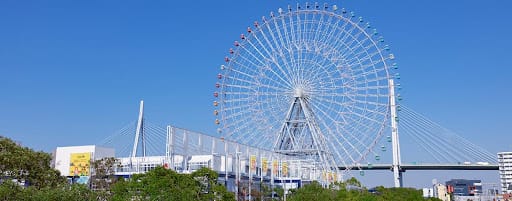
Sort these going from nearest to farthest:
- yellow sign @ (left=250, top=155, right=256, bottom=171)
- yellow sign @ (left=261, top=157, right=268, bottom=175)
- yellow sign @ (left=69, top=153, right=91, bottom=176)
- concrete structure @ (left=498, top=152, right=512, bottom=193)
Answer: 1. yellow sign @ (left=250, top=155, right=256, bottom=171)
2. yellow sign @ (left=261, top=157, right=268, bottom=175)
3. yellow sign @ (left=69, top=153, right=91, bottom=176)
4. concrete structure @ (left=498, top=152, right=512, bottom=193)

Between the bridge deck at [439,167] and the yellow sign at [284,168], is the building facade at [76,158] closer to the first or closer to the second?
the yellow sign at [284,168]

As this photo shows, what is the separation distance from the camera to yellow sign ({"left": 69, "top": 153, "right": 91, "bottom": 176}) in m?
70.7

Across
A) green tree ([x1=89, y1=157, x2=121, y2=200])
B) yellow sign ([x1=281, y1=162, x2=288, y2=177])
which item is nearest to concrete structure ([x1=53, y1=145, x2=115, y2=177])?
green tree ([x1=89, y1=157, x2=121, y2=200])

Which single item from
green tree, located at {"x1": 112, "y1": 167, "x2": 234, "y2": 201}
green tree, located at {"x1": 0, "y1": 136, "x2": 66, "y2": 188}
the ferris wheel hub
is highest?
the ferris wheel hub

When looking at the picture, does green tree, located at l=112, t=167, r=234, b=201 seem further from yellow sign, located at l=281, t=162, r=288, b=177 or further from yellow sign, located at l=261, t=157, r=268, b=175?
yellow sign, located at l=281, t=162, r=288, b=177

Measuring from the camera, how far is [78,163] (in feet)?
235

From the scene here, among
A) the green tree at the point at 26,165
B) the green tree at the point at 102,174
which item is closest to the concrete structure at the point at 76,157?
the green tree at the point at 102,174

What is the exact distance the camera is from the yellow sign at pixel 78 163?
70706 mm

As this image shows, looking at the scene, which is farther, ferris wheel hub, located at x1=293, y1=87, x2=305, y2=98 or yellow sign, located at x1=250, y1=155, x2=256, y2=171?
ferris wheel hub, located at x1=293, y1=87, x2=305, y2=98

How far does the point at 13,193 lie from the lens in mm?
30812

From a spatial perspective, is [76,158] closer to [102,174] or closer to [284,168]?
[102,174]

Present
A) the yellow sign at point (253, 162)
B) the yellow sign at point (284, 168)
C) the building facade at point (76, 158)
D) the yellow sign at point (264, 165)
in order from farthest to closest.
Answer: the building facade at point (76, 158)
the yellow sign at point (284, 168)
the yellow sign at point (264, 165)
the yellow sign at point (253, 162)

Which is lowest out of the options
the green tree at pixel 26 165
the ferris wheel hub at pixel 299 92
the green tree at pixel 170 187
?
the green tree at pixel 170 187

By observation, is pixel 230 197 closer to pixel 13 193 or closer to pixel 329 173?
pixel 13 193
